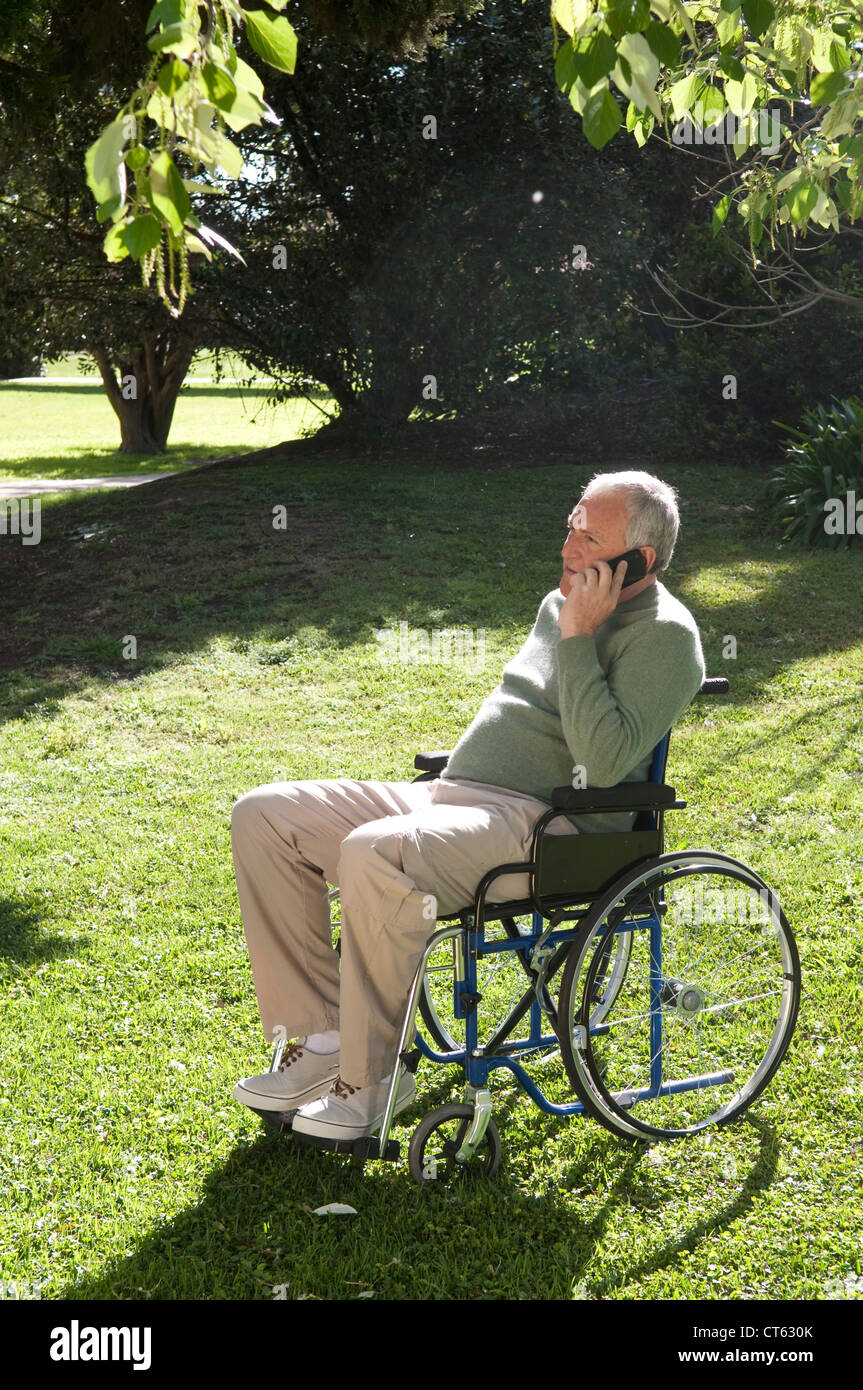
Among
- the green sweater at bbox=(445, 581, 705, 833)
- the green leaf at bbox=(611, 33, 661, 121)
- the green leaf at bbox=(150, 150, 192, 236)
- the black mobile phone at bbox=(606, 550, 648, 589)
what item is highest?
the green leaf at bbox=(611, 33, 661, 121)

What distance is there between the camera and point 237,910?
418cm

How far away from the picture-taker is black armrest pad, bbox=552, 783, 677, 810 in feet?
8.79

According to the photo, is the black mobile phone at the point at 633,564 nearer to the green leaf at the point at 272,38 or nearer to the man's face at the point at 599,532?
the man's face at the point at 599,532

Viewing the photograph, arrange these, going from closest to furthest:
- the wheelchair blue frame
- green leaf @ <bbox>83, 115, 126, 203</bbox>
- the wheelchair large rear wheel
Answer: green leaf @ <bbox>83, 115, 126, 203</bbox>
the wheelchair blue frame
the wheelchair large rear wheel

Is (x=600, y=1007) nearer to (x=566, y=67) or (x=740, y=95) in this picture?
(x=566, y=67)

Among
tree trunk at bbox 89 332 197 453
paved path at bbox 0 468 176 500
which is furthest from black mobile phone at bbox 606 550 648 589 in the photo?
tree trunk at bbox 89 332 197 453

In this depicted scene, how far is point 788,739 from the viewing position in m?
5.84

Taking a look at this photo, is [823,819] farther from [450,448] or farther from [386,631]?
[450,448]

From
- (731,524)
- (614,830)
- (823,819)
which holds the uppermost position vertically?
(731,524)

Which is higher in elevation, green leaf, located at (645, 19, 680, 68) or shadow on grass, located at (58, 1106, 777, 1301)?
green leaf, located at (645, 19, 680, 68)

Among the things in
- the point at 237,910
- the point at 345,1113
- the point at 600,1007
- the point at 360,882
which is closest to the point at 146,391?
the point at 237,910

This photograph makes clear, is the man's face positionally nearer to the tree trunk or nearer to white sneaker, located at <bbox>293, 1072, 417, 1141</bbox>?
white sneaker, located at <bbox>293, 1072, 417, 1141</bbox>
